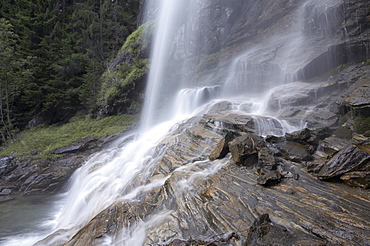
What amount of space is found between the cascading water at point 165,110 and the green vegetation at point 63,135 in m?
2.32

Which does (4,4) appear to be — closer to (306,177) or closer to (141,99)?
(141,99)

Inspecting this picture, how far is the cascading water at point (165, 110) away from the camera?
6547 millimetres

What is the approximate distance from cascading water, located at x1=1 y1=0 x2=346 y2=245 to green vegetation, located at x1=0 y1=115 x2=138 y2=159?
7.61ft

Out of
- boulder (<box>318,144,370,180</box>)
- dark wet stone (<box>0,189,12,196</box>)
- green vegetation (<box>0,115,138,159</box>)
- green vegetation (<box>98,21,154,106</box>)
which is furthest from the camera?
green vegetation (<box>98,21,154,106</box>)

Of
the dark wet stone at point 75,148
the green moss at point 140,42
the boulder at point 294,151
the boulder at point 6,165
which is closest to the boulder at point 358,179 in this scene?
the boulder at point 294,151

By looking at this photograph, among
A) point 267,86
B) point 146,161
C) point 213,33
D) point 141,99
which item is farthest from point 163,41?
point 146,161

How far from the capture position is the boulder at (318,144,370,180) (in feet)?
13.9

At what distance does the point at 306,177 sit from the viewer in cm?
492

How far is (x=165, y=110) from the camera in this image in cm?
1759

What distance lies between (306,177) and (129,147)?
9.10 meters

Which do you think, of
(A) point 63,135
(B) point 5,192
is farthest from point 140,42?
(B) point 5,192

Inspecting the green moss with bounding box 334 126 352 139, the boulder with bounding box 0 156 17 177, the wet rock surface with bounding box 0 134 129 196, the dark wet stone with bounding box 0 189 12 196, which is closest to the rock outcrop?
the green moss with bounding box 334 126 352 139

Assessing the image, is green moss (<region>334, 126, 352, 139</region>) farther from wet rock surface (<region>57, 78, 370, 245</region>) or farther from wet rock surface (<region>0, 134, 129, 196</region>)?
wet rock surface (<region>0, 134, 129, 196</region>)

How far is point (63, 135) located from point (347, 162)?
55.9 ft
